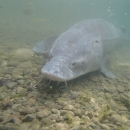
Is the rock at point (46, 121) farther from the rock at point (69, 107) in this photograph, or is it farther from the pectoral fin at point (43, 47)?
the pectoral fin at point (43, 47)

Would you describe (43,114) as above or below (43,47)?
below

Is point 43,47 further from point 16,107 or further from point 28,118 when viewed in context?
point 28,118

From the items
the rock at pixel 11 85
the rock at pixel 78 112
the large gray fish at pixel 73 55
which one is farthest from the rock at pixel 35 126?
the rock at pixel 11 85

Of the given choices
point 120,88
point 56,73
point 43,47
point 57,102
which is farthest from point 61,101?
point 43,47

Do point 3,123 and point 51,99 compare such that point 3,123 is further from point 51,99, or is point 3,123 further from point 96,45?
point 96,45

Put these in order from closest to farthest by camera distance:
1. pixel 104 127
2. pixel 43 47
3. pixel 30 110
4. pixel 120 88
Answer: pixel 104 127 → pixel 30 110 → pixel 120 88 → pixel 43 47

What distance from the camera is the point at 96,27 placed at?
24.1 ft

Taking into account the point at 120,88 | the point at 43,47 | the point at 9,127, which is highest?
the point at 43,47

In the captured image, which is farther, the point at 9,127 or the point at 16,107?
the point at 16,107

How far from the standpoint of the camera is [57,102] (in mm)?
3484

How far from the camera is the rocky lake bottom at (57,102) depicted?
2.76 metres

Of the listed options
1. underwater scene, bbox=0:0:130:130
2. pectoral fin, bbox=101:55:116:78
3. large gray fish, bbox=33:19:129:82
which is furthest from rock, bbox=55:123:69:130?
pectoral fin, bbox=101:55:116:78

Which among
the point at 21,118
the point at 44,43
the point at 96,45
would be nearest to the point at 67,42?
the point at 96,45

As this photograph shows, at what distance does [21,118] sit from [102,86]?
2.79 meters
